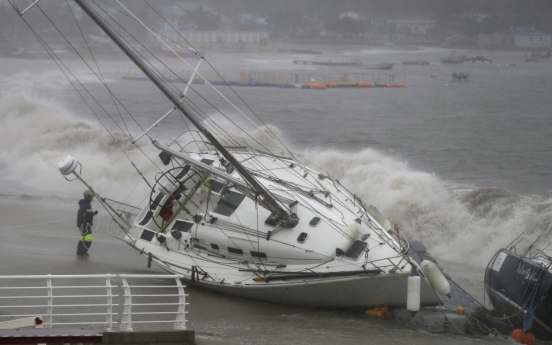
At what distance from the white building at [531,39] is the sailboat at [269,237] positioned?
5272 centimetres

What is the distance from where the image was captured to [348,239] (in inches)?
523

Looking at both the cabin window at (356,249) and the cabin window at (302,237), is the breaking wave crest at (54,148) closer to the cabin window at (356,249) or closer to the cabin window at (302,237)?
the cabin window at (302,237)

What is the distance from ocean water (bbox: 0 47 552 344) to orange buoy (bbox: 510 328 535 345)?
40cm

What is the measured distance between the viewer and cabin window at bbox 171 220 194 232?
604 inches

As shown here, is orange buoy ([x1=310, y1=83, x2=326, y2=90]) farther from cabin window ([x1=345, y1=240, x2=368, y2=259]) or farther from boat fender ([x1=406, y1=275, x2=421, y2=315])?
boat fender ([x1=406, y1=275, x2=421, y2=315])

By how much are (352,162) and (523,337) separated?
17.6m

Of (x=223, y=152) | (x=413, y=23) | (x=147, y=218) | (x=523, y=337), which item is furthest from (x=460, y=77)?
(x=523, y=337)

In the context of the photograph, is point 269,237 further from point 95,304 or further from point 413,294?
point 95,304

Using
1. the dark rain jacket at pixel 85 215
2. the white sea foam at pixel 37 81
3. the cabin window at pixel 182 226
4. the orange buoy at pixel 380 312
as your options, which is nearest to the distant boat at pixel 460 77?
the white sea foam at pixel 37 81

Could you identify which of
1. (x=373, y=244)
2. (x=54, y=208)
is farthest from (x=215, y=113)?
(x=373, y=244)

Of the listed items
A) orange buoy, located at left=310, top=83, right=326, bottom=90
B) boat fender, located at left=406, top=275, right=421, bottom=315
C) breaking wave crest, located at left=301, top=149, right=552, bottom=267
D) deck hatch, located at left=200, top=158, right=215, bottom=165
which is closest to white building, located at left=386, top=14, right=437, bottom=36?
orange buoy, located at left=310, top=83, right=326, bottom=90

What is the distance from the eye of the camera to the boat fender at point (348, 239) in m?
13.2

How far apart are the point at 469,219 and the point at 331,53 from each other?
72275 mm

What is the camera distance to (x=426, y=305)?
13.0 meters
